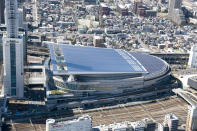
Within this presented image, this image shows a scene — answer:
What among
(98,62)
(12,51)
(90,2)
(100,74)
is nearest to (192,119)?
(100,74)

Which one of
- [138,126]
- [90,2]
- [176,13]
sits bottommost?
[138,126]

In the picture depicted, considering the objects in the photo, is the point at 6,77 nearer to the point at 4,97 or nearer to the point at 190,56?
the point at 4,97

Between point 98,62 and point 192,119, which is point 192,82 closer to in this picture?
point 192,119

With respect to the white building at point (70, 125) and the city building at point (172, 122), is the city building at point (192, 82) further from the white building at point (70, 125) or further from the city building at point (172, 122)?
the white building at point (70, 125)

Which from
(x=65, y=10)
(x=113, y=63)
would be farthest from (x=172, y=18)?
(x=113, y=63)

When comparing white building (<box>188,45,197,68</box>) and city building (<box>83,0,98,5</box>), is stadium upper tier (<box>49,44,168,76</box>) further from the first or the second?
city building (<box>83,0,98,5</box>)

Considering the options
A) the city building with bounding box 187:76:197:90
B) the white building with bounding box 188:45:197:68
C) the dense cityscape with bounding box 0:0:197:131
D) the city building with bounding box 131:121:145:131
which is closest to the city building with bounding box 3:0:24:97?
the dense cityscape with bounding box 0:0:197:131

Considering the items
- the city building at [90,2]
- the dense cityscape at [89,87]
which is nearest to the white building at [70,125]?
the dense cityscape at [89,87]
